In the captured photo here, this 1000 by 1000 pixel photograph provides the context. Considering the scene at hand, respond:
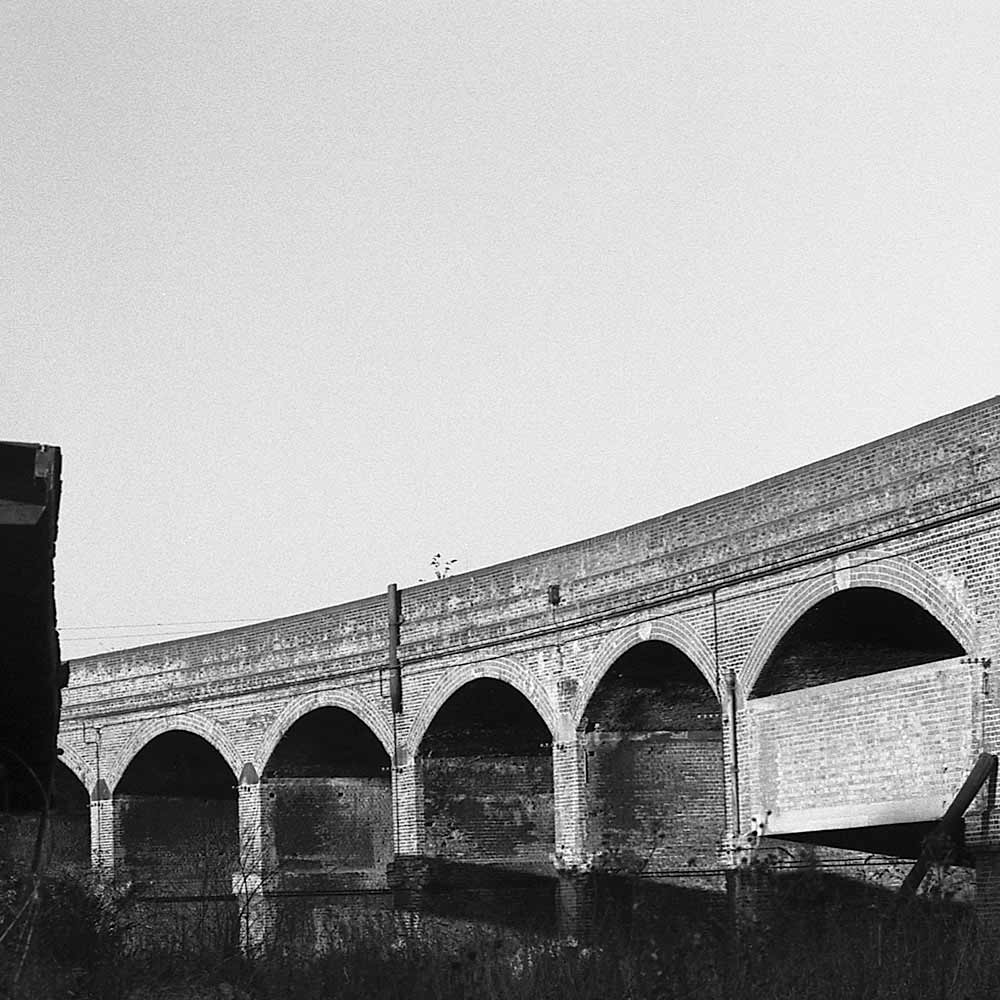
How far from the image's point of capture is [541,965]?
10844 millimetres

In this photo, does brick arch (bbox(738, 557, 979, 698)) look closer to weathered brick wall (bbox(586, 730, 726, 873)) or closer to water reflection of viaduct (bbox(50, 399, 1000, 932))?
water reflection of viaduct (bbox(50, 399, 1000, 932))

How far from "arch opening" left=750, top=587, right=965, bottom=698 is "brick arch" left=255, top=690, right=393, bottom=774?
755 cm

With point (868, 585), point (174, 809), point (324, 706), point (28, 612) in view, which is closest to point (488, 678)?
point (324, 706)

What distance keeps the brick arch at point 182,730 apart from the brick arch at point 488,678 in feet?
14.0

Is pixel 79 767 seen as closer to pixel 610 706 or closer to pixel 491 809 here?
pixel 491 809

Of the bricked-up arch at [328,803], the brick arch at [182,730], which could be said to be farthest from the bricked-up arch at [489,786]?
the brick arch at [182,730]

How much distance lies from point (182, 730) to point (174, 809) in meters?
1.94

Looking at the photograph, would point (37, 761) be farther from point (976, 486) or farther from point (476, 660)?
point (476, 660)

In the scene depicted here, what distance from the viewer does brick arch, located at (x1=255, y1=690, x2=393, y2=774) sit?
2375 centimetres

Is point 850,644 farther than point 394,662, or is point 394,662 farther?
point 394,662

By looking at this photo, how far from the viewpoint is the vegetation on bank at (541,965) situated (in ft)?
33.7

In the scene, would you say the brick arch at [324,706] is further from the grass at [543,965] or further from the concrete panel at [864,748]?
the grass at [543,965]

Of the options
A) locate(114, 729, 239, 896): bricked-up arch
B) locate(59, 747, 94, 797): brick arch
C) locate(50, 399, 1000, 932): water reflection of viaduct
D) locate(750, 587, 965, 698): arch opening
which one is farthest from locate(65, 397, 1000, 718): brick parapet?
locate(114, 729, 239, 896): bricked-up arch

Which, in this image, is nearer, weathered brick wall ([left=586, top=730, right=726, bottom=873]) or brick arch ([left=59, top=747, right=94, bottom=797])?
weathered brick wall ([left=586, top=730, right=726, bottom=873])
